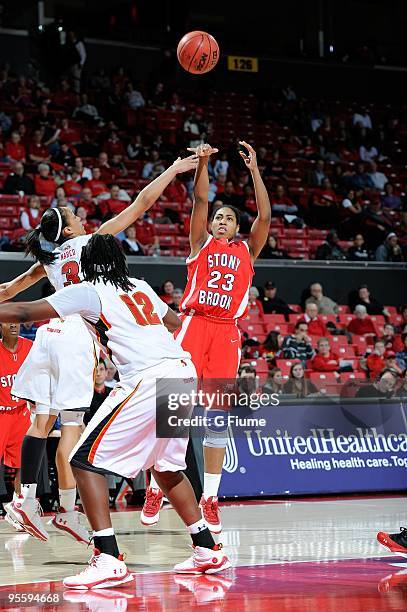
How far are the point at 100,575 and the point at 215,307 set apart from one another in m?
2.55

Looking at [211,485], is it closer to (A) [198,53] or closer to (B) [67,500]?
(B) [67,500]

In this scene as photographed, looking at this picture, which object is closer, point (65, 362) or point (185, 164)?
point (185, 164)

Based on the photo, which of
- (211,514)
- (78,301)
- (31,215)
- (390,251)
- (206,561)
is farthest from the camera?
(390,251)

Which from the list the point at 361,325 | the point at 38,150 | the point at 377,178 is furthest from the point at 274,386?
the point at 377,178

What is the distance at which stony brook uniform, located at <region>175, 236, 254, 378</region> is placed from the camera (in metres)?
7.12

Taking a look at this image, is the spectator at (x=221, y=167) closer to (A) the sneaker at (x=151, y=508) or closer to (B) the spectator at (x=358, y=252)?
(B) the spectator at (x=358, y=252)

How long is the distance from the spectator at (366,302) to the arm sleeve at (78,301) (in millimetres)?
11962

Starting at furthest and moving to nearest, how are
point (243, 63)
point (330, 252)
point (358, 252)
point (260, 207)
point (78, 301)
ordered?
1. point (243, 63)
2. point (358, 252)
3. point (330, 252)
4. point (260, 207)
5. point (78, 301)

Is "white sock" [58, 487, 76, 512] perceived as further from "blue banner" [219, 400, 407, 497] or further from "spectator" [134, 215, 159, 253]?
"spectator" [134, 215, 159, 253]

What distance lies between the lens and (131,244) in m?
15.2

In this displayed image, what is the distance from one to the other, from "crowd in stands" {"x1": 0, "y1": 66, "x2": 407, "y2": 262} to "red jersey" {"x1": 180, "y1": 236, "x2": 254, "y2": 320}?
746cm

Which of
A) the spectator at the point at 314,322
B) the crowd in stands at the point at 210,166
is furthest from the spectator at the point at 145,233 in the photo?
the spectator at the point at 314,322

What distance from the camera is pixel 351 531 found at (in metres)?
7.49

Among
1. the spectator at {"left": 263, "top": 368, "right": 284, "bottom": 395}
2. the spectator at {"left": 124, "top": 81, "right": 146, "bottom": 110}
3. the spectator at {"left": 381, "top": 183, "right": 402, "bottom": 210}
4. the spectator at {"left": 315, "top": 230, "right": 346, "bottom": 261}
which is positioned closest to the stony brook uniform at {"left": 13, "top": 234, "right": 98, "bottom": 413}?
the spectator at {"left": 263, "top": 368, "right": 284, "bottom": 395}
